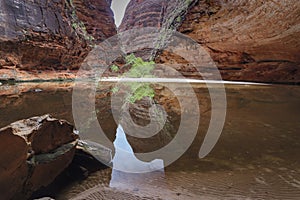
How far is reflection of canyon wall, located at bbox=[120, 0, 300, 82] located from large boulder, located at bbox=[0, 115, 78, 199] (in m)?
7.59

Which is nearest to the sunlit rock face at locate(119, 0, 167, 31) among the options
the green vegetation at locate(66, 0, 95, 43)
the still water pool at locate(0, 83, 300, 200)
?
the green vegetation at locate(66, 0, 95, 43)

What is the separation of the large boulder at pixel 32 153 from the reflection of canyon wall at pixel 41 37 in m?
11.4

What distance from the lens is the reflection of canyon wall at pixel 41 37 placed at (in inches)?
494

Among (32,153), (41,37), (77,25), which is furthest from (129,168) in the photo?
(77,25)

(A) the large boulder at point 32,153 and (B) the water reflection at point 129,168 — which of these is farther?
(B) the water reflection at point 129,168

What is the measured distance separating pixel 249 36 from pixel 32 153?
905cm

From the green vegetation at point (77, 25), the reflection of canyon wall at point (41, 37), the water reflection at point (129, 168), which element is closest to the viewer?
the water reflection at point (129, 168)

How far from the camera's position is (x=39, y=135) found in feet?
7.00

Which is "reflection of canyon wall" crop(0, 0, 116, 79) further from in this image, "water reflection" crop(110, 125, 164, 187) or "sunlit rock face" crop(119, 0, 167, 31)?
"water reflection" crop(110, 125, 164, 187)

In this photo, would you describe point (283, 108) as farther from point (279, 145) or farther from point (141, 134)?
point (141, 134)

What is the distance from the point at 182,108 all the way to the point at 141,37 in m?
22.3

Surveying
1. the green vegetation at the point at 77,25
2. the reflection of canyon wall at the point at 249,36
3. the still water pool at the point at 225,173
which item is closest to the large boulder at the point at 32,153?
the still water pool at the point at 225,173

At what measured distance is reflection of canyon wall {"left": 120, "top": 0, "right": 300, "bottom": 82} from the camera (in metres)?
7.10

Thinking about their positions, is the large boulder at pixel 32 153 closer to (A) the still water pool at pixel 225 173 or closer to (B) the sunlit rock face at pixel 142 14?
(A) the still water pool at pixel 225 173
